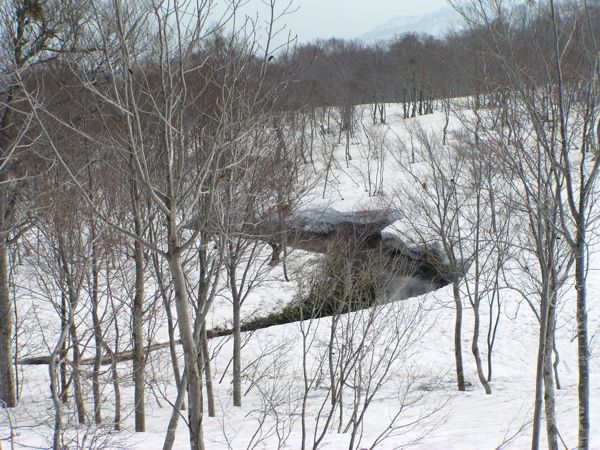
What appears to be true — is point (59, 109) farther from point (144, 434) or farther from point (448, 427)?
point (448, 427)

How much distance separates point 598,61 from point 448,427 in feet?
24.3

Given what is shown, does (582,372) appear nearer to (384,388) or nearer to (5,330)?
(384,388)

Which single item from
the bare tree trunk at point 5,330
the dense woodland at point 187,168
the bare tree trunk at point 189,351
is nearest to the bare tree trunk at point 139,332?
the dense woodland at point 187,168

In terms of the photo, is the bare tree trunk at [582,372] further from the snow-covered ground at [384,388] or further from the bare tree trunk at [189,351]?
the bare tree trunk at [189,351]

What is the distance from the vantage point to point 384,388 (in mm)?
15438

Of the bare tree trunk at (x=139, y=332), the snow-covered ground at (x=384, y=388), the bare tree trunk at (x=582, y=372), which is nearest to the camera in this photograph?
the bare tree trunk at (x=582, y=372)

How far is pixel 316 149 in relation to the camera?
43312 mm

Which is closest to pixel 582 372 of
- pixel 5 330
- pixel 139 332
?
pixel 139 332

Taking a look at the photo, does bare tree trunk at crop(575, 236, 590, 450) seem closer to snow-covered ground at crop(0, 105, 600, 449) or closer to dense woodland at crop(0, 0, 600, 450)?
dense woodland at crop(0, 0, 600, 450)

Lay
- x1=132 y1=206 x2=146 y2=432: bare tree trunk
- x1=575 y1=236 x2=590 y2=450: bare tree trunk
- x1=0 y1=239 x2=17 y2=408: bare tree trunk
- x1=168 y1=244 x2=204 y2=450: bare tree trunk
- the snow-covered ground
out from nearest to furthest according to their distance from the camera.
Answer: x1=168 y1=244 x2=204 y2=450: bare tree trunk → x1=575 y1=236 x2=590 y2=450: bare tree trunk → the snow-covered ground → x1=132 y1=206 x2=146 y2=432: bare tree trunk → x1=0 y1=239 x2=17 y2=408: bare tree trunk

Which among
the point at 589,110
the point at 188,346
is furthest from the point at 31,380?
the point at 589,110

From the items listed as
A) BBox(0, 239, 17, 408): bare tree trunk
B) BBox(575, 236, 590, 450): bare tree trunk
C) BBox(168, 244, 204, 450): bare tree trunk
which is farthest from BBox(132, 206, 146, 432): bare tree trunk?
BBox(575, 236, 590, 450): bare tree trunk

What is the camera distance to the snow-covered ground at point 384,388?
978 cm

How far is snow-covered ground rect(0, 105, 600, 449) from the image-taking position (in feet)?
32.1
